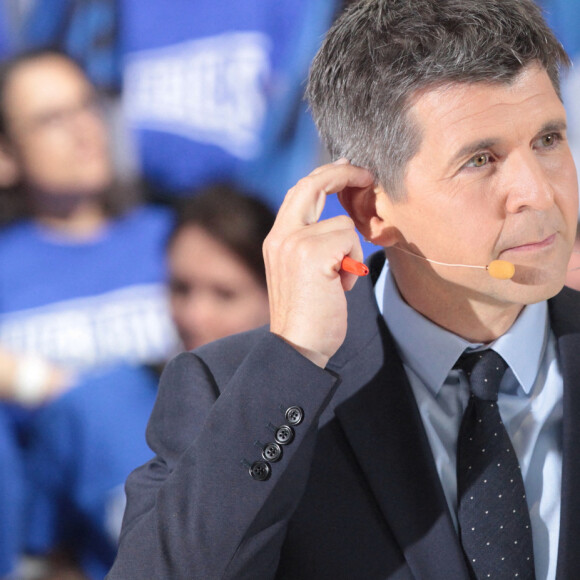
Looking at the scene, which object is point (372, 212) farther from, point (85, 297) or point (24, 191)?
point (24, 191)

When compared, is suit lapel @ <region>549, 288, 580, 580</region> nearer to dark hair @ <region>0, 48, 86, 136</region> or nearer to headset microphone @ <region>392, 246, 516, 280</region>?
headset microphone @ <region>392, 246, 516, 280</region>

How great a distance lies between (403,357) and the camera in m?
1.84

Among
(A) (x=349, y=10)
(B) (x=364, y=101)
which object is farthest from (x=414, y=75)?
(A) (x=349, y=10)

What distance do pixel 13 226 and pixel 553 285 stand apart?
257cm

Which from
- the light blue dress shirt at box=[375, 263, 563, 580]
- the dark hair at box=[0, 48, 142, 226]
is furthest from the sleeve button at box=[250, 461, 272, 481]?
the dark hair at box=[0, 48, 142, 226]

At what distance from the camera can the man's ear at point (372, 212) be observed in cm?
193

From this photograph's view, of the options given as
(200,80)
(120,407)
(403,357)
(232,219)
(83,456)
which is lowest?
(83,456)

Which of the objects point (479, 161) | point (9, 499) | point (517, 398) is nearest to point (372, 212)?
point (479, 161)

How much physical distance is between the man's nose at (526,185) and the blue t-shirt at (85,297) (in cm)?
213

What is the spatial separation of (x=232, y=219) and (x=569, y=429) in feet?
7.04

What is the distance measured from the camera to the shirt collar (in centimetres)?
177

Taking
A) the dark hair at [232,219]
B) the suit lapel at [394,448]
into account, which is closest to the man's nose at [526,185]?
the suit lapel at [394,448]

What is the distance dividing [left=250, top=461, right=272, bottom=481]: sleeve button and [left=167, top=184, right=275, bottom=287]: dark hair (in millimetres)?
2051

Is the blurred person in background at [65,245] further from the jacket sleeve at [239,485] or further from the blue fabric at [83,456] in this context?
the jacket sleeve at [239,485]
